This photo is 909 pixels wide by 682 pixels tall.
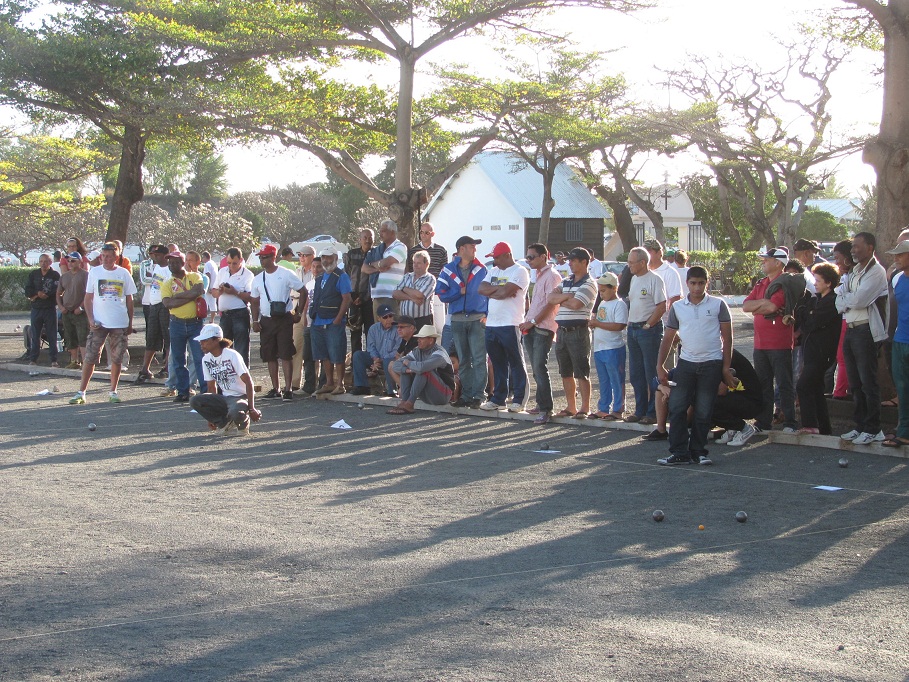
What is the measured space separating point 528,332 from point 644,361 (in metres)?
1.57

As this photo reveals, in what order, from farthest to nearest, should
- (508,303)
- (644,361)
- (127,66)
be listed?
(127,66) < (508,303) < (644,361)

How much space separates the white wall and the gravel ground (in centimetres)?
5190

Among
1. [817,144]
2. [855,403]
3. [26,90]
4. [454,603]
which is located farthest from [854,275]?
[817,144]

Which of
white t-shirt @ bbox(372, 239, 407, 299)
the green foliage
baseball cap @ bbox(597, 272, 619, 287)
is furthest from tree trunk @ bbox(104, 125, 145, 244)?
the green foliage

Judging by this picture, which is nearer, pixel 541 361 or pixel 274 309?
pixel 541 361

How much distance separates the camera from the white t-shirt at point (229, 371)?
1184 centimetres

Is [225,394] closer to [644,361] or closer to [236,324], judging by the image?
[236,324]

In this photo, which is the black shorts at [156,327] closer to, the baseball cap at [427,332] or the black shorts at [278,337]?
the black shorts at [278,337]

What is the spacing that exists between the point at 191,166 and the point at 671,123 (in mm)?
75479

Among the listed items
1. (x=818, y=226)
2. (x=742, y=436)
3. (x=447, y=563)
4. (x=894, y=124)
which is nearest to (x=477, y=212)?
(x=818, y=226)

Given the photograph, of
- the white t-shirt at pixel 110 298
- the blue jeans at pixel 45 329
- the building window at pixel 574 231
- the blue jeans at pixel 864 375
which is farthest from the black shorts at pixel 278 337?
the building window at pixel 574 231

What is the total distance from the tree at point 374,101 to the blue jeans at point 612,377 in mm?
7314

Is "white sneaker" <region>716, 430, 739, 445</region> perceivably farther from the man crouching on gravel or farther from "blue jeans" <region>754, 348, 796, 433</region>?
the man crouching on gravel

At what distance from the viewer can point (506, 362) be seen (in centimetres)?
1316
